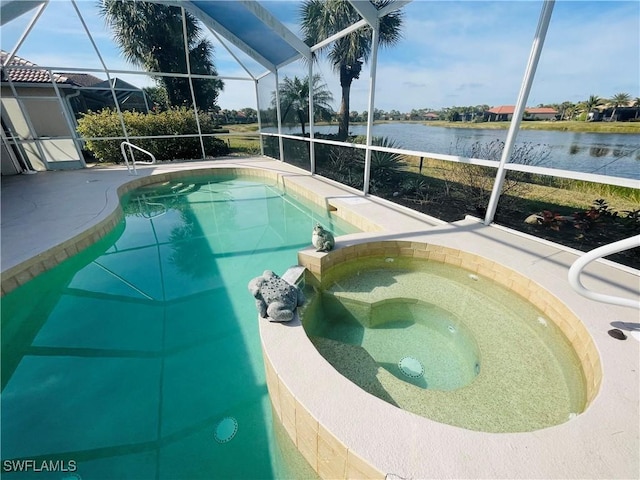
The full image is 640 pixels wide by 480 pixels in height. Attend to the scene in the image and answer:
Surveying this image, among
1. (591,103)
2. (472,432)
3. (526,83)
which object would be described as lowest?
(472,432)

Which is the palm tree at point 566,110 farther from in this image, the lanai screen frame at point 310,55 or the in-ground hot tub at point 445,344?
the in-ground hot tub at point 445,344

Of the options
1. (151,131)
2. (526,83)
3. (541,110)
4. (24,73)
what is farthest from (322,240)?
(24,73)

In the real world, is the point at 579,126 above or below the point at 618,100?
below

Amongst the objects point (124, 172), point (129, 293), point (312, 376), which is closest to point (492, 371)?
point (312, 376)

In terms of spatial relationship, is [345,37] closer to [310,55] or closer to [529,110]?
[310,55]

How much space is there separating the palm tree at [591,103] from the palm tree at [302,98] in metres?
5.06

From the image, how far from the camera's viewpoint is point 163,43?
11492 mm

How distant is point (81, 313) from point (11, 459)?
1.66 meters

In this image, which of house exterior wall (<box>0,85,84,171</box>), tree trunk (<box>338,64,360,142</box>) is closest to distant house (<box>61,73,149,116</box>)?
house exterior wall (<box>0,85,84,171</box>)

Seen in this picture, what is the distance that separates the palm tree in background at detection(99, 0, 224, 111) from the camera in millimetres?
10633

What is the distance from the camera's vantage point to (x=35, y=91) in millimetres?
8328

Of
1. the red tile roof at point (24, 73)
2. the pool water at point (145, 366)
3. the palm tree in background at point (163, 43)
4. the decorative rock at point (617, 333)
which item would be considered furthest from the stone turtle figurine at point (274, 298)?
the palm tree in background at point (163, 43)

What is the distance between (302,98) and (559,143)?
259 inches

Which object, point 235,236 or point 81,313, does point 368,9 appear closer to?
point 235,236
